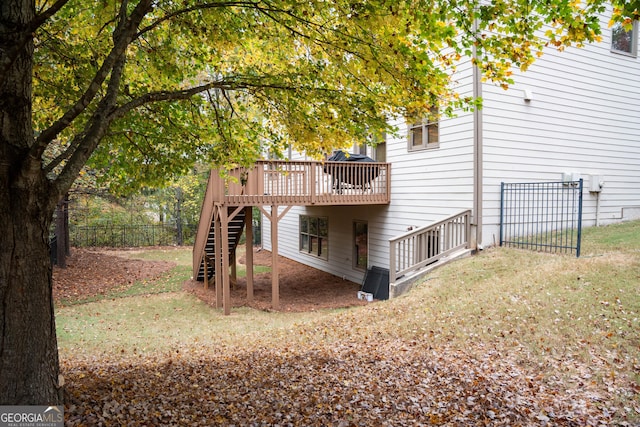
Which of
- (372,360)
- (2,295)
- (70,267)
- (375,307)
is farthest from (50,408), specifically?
(70,267)

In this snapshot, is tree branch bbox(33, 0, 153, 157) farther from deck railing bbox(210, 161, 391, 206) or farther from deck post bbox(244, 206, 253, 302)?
deck post bbox(244, 206, 253, 302)

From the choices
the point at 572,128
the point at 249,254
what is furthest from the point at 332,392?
the point at 572,128

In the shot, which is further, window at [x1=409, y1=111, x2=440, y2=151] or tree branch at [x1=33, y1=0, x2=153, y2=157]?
window at [x1=409, y1=111, x2=440, y2=151]

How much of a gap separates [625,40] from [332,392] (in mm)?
13724

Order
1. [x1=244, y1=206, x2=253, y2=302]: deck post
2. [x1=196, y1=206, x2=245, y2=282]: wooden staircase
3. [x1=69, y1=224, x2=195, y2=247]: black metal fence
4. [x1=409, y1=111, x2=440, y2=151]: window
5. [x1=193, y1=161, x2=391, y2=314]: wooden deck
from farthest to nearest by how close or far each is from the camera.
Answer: [x1=69, y1=224, x2=195, y2=247]: black metal fence < [x1=196, y1=206, x2=245, y2=282]: wooden staircase < [x1=244, y1=206, x2=253, y2=302]: deck post < [x1=409, y1=111, x2=440, y2=151]: window < [x1=193, y1=161, x2=391, y2=314]: wooden deck

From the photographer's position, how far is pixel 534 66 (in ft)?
32.1

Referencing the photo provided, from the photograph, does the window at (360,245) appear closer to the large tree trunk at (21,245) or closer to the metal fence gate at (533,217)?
the metal fence gate at (533,217)

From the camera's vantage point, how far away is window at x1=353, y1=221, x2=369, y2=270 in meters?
13.4

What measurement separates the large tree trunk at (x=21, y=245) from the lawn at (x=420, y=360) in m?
0.51

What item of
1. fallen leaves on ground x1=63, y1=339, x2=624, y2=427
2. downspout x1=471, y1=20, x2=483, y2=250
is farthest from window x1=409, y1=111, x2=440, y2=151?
fallen leaves on ground x1=63, y1=339, x2=624, y2=427

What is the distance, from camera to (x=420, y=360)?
4.92 meters

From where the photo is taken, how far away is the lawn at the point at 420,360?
11.9ft

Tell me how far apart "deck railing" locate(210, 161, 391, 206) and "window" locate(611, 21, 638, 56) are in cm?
755

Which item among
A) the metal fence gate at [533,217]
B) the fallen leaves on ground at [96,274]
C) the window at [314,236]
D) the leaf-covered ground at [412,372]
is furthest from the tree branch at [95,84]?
the window at [314,236]
